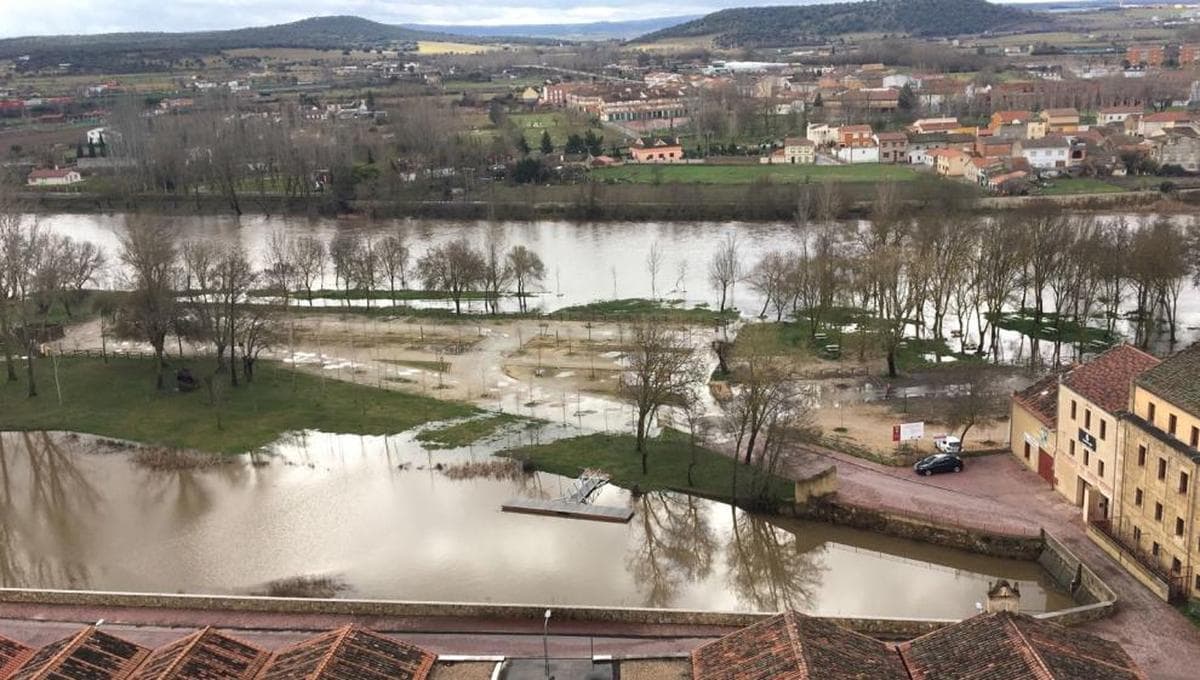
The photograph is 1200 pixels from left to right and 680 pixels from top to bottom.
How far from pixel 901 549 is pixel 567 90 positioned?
95316mm

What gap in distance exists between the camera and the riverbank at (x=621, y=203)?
52875mm

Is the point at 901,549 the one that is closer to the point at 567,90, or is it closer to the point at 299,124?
the point at 299,124

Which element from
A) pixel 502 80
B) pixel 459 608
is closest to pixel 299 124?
pixel 502 80

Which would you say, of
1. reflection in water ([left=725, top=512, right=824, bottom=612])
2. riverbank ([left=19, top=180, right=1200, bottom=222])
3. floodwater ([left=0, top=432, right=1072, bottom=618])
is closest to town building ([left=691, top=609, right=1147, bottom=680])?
floodwater ([left=0, top=432, right=1072, bottom=618])

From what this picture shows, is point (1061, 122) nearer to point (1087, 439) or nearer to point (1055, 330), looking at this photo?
point (1055, 330)

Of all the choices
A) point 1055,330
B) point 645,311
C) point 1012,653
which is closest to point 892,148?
point 645,311

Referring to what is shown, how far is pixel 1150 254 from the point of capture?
3056 cm

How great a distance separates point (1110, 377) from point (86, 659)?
18118 millimetres

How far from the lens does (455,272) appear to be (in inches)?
1516

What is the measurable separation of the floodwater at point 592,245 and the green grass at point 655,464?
1245cm

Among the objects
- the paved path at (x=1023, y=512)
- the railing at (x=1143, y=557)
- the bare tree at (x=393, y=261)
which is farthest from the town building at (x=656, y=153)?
the railing at (x=1143, y=557)

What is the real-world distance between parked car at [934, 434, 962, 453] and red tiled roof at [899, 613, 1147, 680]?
9.66 meters

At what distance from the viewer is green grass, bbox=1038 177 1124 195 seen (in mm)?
56125

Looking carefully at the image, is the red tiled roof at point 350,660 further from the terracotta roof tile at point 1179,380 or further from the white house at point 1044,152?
the white house at point 1044,152
